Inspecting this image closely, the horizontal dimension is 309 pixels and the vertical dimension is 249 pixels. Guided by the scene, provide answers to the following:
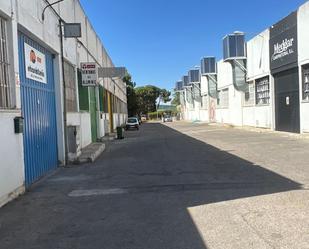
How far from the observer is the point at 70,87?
773 inches

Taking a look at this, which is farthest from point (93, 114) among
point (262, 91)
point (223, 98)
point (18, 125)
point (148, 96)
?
point (148, 96)

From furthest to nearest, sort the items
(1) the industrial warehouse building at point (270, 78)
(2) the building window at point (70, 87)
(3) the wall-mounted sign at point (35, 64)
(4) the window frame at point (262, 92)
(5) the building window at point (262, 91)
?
(5) the building window at point (262, 91), (4) the window frame at point (262, 92), (1) the industrial warehouse building at point (270, 78), (2) the building window at point (70, 87), (3) the wall-mounted sign at point (35, 64)

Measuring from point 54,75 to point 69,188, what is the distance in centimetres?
591

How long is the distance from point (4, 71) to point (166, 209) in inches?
184

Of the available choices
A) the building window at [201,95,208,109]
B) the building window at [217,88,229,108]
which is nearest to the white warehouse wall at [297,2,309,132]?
the building window at [217,88,229,108]

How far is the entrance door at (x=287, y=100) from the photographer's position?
28656mm

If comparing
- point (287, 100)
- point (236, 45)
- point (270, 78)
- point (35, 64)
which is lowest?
point (287, 100)

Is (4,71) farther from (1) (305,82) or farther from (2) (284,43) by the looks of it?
(2) (284,43)

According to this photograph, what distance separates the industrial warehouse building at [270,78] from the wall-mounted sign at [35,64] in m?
17.2

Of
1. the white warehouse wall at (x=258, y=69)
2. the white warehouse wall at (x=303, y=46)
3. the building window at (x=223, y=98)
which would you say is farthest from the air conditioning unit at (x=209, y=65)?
the white warehouse wall at (x=303, y=46)

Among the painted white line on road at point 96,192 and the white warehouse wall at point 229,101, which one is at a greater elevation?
the white warehouse wall at point 229,101

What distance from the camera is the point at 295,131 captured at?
29.0 metres

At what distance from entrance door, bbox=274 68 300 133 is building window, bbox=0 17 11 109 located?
846 inches

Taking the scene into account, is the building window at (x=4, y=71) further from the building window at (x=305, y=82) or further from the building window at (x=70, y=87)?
the building window at (x=305, y=82)
